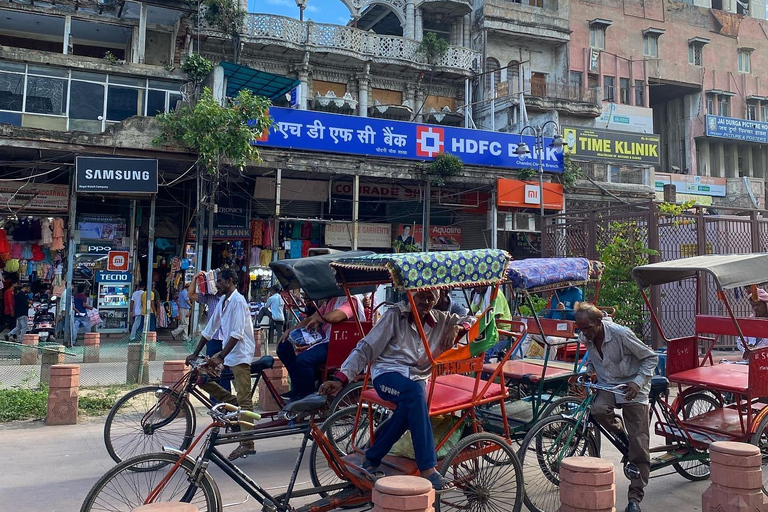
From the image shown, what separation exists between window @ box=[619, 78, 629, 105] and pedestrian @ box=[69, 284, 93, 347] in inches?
1098

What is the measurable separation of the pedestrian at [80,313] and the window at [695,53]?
114 ft

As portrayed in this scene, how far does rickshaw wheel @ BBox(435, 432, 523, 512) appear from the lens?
4316 mm

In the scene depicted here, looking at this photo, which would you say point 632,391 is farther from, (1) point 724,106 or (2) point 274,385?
(1) point 724,106

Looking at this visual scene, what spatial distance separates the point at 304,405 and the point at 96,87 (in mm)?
16032

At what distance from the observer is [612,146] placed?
75.3ft

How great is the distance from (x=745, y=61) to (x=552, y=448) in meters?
40.7

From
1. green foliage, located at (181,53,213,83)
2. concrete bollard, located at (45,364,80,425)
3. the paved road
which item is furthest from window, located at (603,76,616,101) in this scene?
concrete bollard, located at (45,364,80,425)

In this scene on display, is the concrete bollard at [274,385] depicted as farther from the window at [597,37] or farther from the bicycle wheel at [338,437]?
the window at [597,37]

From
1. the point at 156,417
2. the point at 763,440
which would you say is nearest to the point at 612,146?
the point at 763,440

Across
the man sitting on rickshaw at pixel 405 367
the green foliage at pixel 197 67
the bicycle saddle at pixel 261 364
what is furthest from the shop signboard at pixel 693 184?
the man sitting on rickshaw at pixel 405 367

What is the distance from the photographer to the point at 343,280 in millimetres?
5809

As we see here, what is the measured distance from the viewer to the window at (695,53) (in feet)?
112

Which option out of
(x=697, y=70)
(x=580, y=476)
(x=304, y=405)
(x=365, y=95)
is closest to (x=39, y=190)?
(x=365, y=95)

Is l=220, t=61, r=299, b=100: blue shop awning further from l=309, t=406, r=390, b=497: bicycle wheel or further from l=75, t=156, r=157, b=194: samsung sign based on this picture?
l=309, t=406, r=390, b=497: bicycle wheel
